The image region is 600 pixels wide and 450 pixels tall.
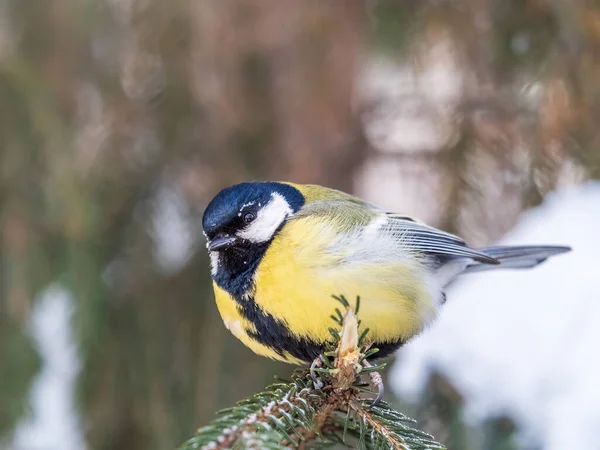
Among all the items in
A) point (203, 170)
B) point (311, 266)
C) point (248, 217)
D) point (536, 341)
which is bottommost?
point (536, 341)

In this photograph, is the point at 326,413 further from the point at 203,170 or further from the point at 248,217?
the point at 203,170

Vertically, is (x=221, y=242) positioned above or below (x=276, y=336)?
above

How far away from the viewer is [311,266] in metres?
1.13

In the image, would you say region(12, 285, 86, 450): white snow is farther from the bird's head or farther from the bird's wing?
the bird's wing

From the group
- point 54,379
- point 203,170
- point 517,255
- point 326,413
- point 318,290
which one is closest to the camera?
point 326,413

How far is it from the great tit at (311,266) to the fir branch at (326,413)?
6.2 inches

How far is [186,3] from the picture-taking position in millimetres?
1743

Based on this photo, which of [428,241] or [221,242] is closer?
[221,242]

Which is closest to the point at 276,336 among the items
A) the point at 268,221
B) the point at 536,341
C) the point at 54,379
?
the point at 268,221

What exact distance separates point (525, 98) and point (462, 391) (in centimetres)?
78

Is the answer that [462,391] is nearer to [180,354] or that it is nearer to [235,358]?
[235,358]

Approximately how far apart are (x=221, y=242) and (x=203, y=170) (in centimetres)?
61

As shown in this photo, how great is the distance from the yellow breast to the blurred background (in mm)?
222

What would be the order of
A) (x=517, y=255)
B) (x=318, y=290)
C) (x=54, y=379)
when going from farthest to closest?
(x=54, y=379) < (x=517, y=255) < (x=318, y=290)
